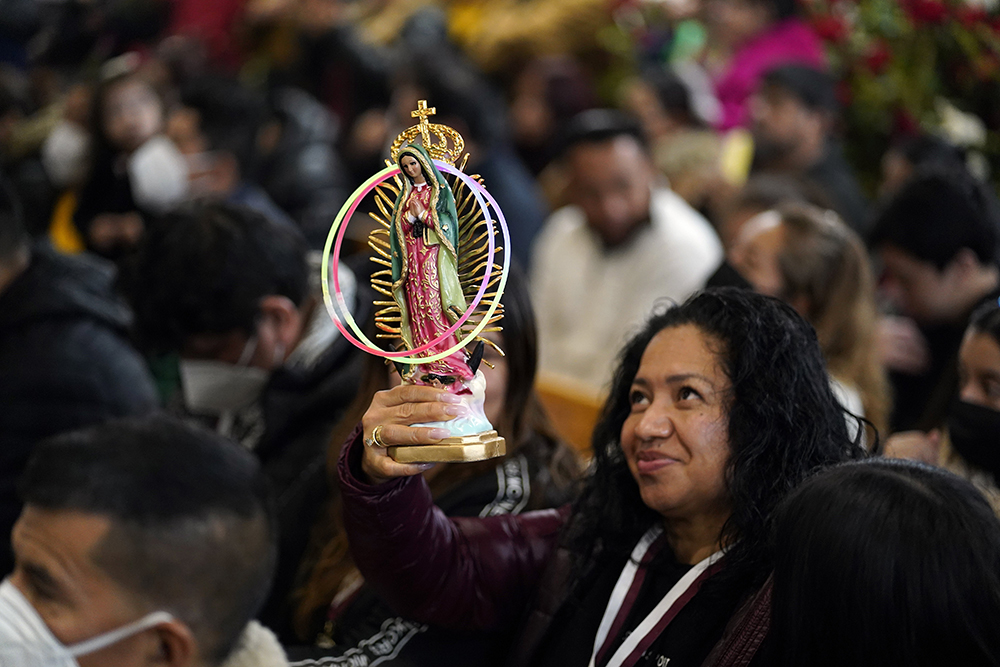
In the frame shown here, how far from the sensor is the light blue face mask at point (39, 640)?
1.91m

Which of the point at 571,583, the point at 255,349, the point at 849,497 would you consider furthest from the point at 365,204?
the point at 849,497

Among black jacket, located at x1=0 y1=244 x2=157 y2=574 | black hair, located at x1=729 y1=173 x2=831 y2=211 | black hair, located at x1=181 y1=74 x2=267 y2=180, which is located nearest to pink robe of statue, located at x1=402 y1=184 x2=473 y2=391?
black jacket, located at x1=0 y1=244 x2=157 y2=574

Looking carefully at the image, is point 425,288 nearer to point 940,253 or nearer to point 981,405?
point 981,405

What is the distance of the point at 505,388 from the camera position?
8.64 ft

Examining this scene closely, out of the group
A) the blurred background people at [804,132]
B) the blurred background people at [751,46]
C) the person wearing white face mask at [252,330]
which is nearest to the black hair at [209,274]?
the person wearing white face mask at [252,330]

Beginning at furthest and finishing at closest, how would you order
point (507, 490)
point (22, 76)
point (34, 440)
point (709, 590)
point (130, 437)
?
1. point (22, 76)
2. point (34, 440)
3. point (507, 490)
4. point (130, 437)
5. point (709, 590)

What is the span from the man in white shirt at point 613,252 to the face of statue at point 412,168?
283 centimetres

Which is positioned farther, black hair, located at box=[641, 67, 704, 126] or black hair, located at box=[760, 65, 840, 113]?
black hair, located at box=[641, 67, 704, 126]

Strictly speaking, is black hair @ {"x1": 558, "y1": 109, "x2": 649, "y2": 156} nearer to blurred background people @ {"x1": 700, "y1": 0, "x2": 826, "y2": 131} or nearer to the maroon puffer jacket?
blurred background people @ {"x1": 700, "y1": 0, "x2": 826, "y2": 131}

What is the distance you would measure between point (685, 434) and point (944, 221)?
2150 millimetres

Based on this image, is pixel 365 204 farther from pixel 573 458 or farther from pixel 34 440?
pixel 573 458

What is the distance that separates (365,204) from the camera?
527 cm

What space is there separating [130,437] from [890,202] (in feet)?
9.39

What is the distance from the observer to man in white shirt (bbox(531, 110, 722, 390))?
4848 mm
